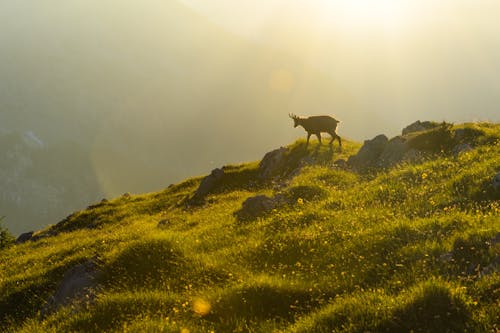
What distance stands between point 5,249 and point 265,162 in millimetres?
20659

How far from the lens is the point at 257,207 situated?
2002 cm

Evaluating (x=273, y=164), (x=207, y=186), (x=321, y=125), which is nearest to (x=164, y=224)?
(x=207, y=186)

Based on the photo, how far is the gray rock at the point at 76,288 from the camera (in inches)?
533

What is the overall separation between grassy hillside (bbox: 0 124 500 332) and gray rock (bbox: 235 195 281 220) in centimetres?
38

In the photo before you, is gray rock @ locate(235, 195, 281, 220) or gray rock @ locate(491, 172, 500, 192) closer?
gray rock @ locate(491, 172, 500, 192)

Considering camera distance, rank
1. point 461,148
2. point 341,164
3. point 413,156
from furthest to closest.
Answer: point 341,164 < point 413,156 < point 461,148

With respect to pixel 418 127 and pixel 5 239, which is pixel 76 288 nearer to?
pixel 418 127

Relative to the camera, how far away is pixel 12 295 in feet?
54.7

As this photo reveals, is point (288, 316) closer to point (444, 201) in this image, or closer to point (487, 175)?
point (444, 201)

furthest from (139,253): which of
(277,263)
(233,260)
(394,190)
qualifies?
(394,190)

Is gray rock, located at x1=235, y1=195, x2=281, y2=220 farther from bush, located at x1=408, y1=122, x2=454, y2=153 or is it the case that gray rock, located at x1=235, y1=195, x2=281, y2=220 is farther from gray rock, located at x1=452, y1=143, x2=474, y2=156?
bush, located at x1=408, y1=122, x2=454, y2=153

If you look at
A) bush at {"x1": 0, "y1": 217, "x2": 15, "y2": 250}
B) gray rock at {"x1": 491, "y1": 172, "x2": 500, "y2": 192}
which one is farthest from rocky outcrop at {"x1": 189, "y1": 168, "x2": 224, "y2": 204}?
→ gray rock at {"x1": 491, "y1": 172, "x2": 500, "y2": 192}

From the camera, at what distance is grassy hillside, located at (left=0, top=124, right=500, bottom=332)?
9.07 meters

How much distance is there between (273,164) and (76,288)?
66.1 feet
